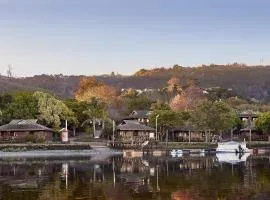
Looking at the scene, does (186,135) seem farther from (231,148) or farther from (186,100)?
(186,100)

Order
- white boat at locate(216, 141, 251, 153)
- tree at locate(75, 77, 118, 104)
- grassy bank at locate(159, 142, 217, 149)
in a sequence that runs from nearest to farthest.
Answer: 1. white boat at locate(216, 141, 251, 153)
2. grassy bank at locate(159, 142, 217, 149)
3. tree at locate(75, 77, 118, 104)

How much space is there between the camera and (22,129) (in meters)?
106

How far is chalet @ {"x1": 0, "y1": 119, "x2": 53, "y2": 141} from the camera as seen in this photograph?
106m

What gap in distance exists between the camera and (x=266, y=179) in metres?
46.4

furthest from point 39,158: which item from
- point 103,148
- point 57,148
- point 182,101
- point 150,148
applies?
point 182,101

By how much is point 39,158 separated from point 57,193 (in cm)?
4767

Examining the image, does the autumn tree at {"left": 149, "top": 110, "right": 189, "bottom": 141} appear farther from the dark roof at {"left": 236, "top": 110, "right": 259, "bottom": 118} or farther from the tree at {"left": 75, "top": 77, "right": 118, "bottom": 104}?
the tree at {"left": 75, "top": 77, "right": 118, "bottom": 104}

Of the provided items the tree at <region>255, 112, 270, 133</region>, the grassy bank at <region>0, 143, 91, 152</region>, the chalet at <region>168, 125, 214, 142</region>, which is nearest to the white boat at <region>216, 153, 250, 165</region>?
the grassy bank at <region>0, 143, 91, 152</region>

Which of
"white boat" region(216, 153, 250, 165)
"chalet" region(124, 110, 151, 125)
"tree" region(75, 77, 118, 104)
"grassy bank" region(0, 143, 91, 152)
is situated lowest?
"white boat" region(216, 153, 250, 165)

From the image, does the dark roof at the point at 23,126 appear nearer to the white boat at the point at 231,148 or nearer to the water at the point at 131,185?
the white boat at the point at 231,148

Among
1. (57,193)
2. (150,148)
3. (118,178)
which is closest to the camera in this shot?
(57,193)

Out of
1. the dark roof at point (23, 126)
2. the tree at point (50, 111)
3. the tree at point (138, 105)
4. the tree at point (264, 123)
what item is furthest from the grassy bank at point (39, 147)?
the tree at point (138, 105)

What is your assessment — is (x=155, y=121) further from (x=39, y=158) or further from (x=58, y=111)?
(x=39, y=158)

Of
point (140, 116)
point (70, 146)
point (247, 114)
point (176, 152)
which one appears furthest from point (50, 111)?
point (247, 114)
